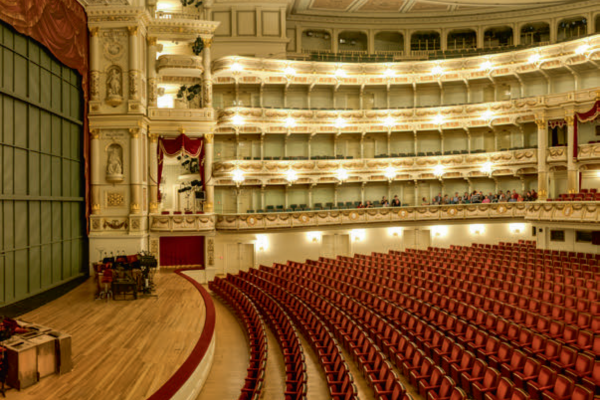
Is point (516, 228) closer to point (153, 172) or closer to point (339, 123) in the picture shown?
point (339, 123)

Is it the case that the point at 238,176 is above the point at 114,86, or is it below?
below

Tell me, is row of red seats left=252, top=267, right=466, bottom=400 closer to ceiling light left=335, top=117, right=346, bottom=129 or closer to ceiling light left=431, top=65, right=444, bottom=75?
ceiling light left=335, top=117, right=346, bottom=129

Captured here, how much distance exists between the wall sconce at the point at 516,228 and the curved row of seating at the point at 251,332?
34.7 ft

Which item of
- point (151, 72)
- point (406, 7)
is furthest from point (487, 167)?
point (151, 72)

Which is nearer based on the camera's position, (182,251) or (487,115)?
(182,251)

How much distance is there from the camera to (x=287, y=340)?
23.1 feet

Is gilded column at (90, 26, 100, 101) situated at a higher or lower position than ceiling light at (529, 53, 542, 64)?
lower

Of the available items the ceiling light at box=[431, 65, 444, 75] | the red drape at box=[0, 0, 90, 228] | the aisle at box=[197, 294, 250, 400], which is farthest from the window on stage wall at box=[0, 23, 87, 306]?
the ceiling light at box=[431, 65, 444, 75]

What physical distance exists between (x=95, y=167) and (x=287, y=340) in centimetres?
763

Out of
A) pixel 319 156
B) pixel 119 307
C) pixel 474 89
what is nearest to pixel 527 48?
pixel 474 89

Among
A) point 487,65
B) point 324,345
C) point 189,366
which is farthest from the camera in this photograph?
point 487,65

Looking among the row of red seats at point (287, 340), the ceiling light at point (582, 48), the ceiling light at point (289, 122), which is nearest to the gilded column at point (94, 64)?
the row of red seats at point (287, 340)

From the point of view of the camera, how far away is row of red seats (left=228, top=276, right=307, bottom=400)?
5008 millimetres

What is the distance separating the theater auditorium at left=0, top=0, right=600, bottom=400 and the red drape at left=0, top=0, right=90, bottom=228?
0.06 metres
